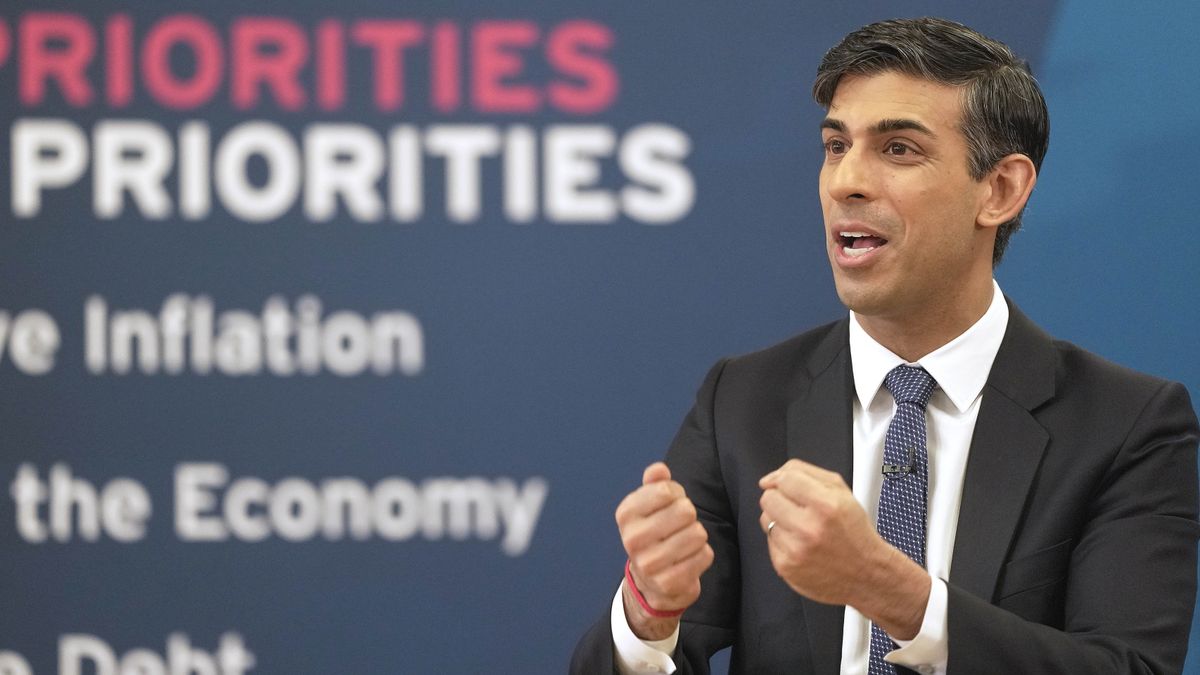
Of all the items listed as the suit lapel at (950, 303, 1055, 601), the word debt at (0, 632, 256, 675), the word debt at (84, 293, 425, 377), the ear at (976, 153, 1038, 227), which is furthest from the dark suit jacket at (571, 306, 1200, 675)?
the word debt at (0, 632, 256, 675)

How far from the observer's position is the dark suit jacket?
5.50 feet

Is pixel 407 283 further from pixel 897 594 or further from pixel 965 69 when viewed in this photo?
pixel 897 594

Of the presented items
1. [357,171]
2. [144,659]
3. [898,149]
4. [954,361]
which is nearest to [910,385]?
[954,361]

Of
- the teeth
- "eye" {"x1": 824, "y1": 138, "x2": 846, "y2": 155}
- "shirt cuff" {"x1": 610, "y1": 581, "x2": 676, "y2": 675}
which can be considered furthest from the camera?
"eye" {"x1": 824, "y1": 138, "x2": 846, "y2": 155}

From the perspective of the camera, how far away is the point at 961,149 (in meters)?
1.90

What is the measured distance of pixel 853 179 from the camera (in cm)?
185

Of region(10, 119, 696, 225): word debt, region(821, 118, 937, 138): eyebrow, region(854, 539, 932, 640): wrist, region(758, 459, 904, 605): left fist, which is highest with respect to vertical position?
region(821, 118, 937, 138): eyebrow

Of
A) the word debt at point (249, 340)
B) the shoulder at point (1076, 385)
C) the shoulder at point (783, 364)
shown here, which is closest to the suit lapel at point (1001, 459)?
the shoulder at point (1076, 385)

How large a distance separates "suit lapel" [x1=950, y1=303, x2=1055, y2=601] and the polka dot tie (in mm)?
54

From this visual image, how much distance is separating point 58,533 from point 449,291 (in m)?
0.95

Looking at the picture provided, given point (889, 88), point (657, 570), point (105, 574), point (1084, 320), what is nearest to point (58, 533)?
point (105, 574)

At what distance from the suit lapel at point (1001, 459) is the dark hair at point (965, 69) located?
26 centimetres

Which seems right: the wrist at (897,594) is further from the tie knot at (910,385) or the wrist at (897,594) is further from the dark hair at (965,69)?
the dark hair at (965,69)

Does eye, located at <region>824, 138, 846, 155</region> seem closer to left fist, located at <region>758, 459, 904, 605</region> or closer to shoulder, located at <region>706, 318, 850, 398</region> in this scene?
shoulder, located at <region>706, 318, 850, 398</region>
